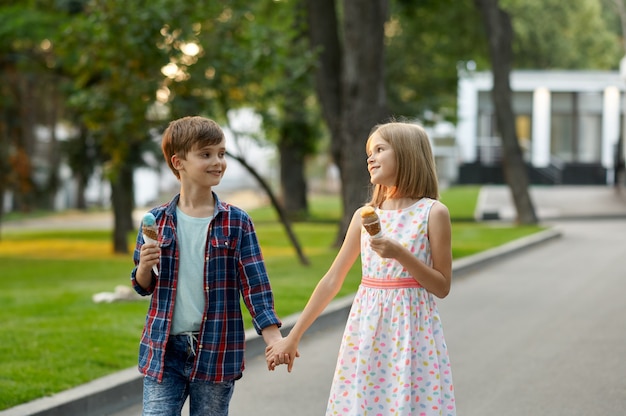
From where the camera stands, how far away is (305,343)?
9.70 meters

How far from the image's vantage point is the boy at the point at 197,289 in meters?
4.11

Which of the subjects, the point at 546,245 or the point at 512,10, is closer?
the point at 546,245

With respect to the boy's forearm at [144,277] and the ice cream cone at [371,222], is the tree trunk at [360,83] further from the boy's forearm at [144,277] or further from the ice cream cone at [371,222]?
the ice cream cone at [371,222]

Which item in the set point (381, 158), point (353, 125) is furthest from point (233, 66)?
point (381, 158)

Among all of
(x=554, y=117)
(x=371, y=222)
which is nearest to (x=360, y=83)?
(x=371, y=222)

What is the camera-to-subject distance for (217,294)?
13.5 ft

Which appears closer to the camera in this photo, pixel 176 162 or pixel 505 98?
pixel 176 162

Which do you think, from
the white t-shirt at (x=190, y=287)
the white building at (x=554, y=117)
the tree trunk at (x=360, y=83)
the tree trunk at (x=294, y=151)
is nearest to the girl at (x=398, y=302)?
the white t-shirt at (x=190, y=287)

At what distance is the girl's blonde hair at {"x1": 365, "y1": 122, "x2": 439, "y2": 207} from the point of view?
4137 millimetres

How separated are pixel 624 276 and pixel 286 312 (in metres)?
7.09

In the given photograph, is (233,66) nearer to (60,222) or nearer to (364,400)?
(364,400)

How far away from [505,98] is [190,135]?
79.3 feet

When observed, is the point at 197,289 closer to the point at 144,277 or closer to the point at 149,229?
the point at 144,277

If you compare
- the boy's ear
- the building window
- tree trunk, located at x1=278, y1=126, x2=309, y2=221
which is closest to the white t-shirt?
the boy's ear
